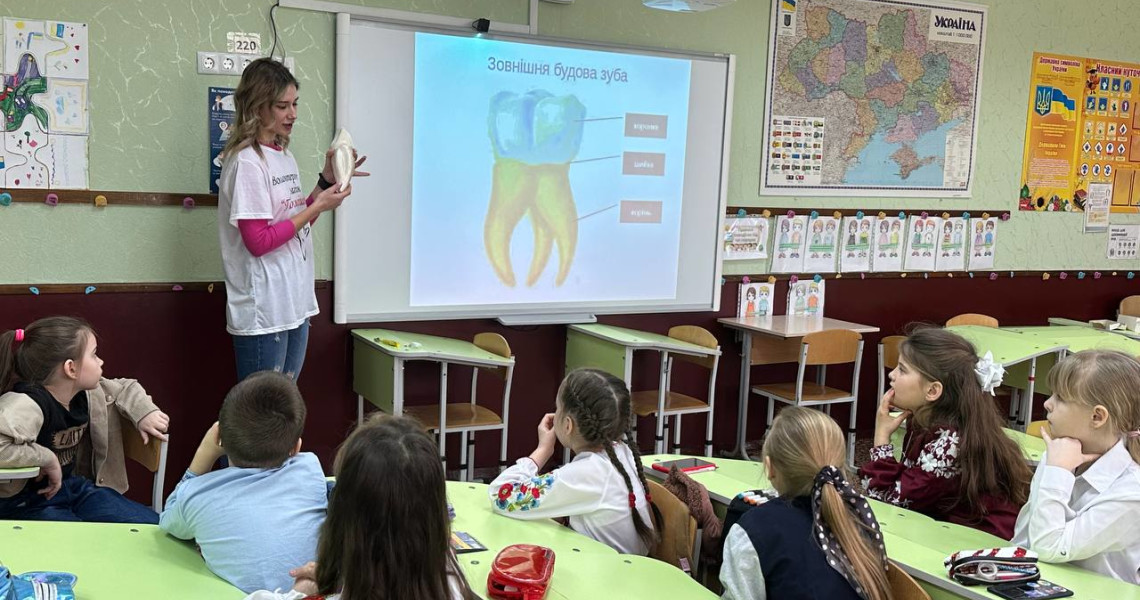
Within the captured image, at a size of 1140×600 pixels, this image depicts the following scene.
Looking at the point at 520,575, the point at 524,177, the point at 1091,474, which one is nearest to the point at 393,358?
the point at 524,177

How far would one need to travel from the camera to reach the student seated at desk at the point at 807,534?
6.04ft

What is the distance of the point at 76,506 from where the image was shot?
8.13 feet

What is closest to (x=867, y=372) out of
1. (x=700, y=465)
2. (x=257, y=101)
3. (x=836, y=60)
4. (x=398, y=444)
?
(x=836, y=60)

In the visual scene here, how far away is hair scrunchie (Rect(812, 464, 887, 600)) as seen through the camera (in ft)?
6.07

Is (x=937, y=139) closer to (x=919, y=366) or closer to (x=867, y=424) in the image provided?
(x=867, y=424)

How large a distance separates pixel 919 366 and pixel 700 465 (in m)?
0.66

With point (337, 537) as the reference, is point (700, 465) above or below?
below

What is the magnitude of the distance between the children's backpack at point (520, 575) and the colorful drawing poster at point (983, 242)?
4551 millimetres

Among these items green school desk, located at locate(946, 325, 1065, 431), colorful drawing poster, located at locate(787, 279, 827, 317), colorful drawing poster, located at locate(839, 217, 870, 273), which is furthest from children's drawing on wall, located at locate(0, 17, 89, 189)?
green school desk, located at locate(946, 325, 1065, 431)

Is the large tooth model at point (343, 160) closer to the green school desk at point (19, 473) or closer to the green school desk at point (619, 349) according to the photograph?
the green school desk at point (619, 349)

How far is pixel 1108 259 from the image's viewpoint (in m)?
6.21

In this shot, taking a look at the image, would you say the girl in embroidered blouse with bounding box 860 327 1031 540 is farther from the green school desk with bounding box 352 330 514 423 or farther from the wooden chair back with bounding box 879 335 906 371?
the wooden chair back with bounding box 879 335 906 371

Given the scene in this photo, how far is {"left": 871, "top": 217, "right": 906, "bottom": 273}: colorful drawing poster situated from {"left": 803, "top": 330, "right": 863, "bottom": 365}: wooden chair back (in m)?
0.87

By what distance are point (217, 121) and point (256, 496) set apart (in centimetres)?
228
